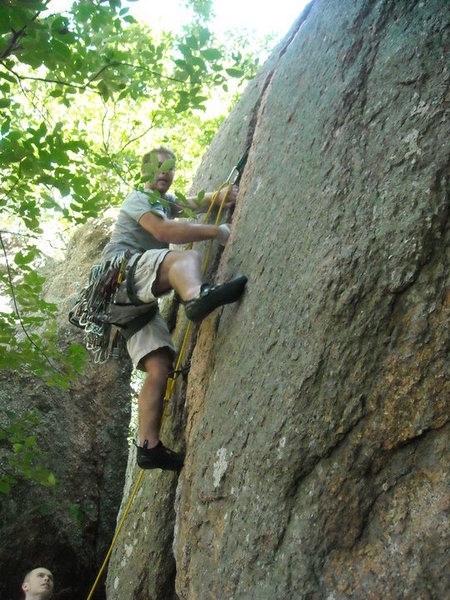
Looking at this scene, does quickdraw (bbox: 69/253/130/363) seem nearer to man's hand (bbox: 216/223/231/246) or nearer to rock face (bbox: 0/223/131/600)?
man's hand (bbox: 216/223/231/246)

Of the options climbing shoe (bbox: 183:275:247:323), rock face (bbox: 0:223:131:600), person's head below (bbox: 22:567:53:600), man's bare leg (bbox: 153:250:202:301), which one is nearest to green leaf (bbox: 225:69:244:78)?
man's bare leg (bbox: 153:250:202:301)

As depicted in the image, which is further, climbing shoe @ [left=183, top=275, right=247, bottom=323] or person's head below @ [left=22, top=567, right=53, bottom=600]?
person's head below @ [left=22, top=567, right=53, bottom=600]

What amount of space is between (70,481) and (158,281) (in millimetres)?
3403

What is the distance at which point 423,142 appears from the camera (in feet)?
8.41

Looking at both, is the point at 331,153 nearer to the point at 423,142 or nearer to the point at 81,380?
the point at 423,142

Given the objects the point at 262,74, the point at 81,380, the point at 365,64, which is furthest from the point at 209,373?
the point at 81,380

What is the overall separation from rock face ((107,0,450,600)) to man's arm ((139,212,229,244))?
61 cm

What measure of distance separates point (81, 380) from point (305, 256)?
4856mm

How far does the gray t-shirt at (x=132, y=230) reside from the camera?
4465 mm

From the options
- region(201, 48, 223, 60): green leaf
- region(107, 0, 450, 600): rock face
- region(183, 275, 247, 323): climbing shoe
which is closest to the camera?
region(107, 0, 450, 600): rock face

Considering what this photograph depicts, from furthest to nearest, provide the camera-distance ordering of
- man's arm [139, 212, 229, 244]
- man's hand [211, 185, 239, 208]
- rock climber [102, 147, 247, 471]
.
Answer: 1. man's hand [211, 185, 239, 208]
2. man's arm [139, 212, 229, 244]
3. rock climber [102, 147, 247, 471]

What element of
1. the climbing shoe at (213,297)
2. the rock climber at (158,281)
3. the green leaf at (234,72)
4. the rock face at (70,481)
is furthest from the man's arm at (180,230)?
the rock face at (70,481)

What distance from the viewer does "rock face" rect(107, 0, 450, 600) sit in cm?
231

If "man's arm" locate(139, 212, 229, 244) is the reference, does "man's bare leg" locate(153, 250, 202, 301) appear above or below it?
below
